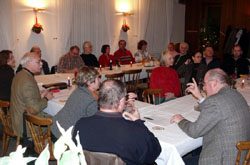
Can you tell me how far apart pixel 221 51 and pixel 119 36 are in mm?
4298

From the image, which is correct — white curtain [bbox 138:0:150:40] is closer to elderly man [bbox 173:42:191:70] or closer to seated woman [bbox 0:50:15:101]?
elderly man [bbox 173:42:191:70]

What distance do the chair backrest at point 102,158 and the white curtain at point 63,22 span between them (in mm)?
5978

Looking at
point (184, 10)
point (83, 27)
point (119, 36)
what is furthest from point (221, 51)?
point (83, 27)

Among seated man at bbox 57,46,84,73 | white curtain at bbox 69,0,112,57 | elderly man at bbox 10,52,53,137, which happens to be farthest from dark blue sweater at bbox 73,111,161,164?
white curtain at bbox 69,0,112,57

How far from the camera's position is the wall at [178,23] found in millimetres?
10891

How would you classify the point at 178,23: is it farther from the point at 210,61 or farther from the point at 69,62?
the point at 69,62

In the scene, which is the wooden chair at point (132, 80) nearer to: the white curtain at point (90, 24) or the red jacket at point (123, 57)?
the red jacket at point (123, 57)

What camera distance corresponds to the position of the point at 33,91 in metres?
2.89

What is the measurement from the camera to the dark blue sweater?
1.60 meters

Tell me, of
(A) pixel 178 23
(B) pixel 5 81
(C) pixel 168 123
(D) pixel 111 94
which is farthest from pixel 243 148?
(A) pixel 178 23

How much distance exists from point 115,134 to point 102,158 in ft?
0.61

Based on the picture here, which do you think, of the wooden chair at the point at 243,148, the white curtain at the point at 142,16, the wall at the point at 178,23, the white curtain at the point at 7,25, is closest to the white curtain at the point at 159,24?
the white curtain at the point at 142,16

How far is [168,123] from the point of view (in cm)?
251

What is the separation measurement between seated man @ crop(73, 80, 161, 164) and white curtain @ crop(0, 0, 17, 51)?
513 cm
